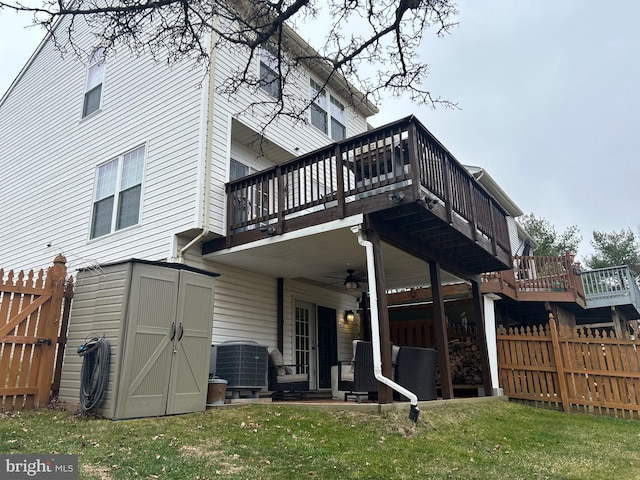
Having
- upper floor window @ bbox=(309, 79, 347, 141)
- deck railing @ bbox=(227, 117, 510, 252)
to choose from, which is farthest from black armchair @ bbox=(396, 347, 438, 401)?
upper floor window @ bbox=(309, 79, 347, 141)

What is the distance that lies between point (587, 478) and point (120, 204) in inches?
347

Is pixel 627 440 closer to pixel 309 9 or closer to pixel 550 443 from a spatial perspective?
pixel 550 443

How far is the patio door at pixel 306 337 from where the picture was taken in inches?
413

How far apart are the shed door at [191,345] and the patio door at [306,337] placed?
4200 mm

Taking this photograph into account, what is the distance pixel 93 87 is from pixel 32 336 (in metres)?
7.43

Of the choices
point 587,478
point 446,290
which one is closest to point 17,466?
point 587,478

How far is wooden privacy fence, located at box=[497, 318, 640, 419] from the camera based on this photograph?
26.7 ft

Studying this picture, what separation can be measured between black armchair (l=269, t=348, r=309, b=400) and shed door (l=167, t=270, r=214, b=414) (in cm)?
192

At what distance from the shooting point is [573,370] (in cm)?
869

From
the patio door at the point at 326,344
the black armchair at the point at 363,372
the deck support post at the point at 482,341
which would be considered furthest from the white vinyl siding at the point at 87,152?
the deck support post at the point at 482,341

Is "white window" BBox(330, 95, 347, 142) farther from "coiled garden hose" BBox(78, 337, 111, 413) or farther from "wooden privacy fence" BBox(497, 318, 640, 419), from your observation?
"coiled garden hose" BBox(78, 337, 111, 413)

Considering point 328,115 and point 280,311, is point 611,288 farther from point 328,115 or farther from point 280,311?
point 280,311

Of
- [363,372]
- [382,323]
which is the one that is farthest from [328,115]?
[363,372]

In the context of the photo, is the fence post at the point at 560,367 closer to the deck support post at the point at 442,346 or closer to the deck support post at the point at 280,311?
the deck support post at the point at 442,346
